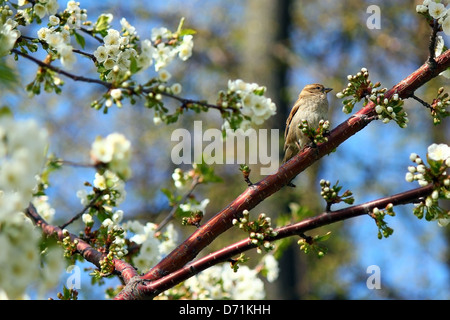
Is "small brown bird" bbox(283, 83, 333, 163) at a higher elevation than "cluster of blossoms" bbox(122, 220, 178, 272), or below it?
higher

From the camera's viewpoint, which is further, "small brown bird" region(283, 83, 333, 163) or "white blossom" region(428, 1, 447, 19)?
"small brown bird" region(283, 83, 333, 163)

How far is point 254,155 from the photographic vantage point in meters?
7.45

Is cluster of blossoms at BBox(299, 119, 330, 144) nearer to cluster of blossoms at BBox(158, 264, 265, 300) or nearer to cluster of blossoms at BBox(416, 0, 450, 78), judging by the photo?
cluster of blossoms at BBox(416, 0, 450, 78)

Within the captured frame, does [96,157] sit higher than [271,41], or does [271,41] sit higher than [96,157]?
[271,41]

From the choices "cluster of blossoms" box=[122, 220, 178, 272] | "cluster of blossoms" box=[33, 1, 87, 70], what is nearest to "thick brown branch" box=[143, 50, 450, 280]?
"cluster of blossoms" box=[122, 220, 178, 272]

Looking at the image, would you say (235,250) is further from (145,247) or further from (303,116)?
(303,116)

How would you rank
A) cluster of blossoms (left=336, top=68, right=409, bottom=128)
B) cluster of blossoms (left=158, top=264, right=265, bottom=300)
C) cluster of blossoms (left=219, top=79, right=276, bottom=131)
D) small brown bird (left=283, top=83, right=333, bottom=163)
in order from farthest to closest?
small brown bird (left=283, top=83, right=333, bottom=163) < cluster of blossoms (left=158, top=264, right=265, bottom=300) < cluster of blossoms (left=219, top=79, right=276, bottom=131) < cluster of blossoms (left=336, top=68, right=409, bottom=128)

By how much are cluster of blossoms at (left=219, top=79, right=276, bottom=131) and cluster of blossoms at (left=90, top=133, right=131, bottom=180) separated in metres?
1.55

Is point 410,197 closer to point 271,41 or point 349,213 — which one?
point 349,213

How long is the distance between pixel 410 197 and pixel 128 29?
1688 millimetres

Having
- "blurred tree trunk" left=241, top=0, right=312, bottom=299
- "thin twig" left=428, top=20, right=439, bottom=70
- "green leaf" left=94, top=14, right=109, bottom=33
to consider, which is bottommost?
"thin twig" left=428, top=20, right=439, bottom=70

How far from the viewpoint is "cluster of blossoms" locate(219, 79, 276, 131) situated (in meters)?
2.98

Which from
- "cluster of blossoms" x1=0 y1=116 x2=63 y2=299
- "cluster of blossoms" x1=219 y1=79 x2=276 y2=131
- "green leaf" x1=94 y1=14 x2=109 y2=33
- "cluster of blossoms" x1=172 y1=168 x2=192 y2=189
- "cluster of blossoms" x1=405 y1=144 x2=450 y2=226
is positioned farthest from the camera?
"cluster of blossoms" x1=172 y1=168 x2=192 y2=189
